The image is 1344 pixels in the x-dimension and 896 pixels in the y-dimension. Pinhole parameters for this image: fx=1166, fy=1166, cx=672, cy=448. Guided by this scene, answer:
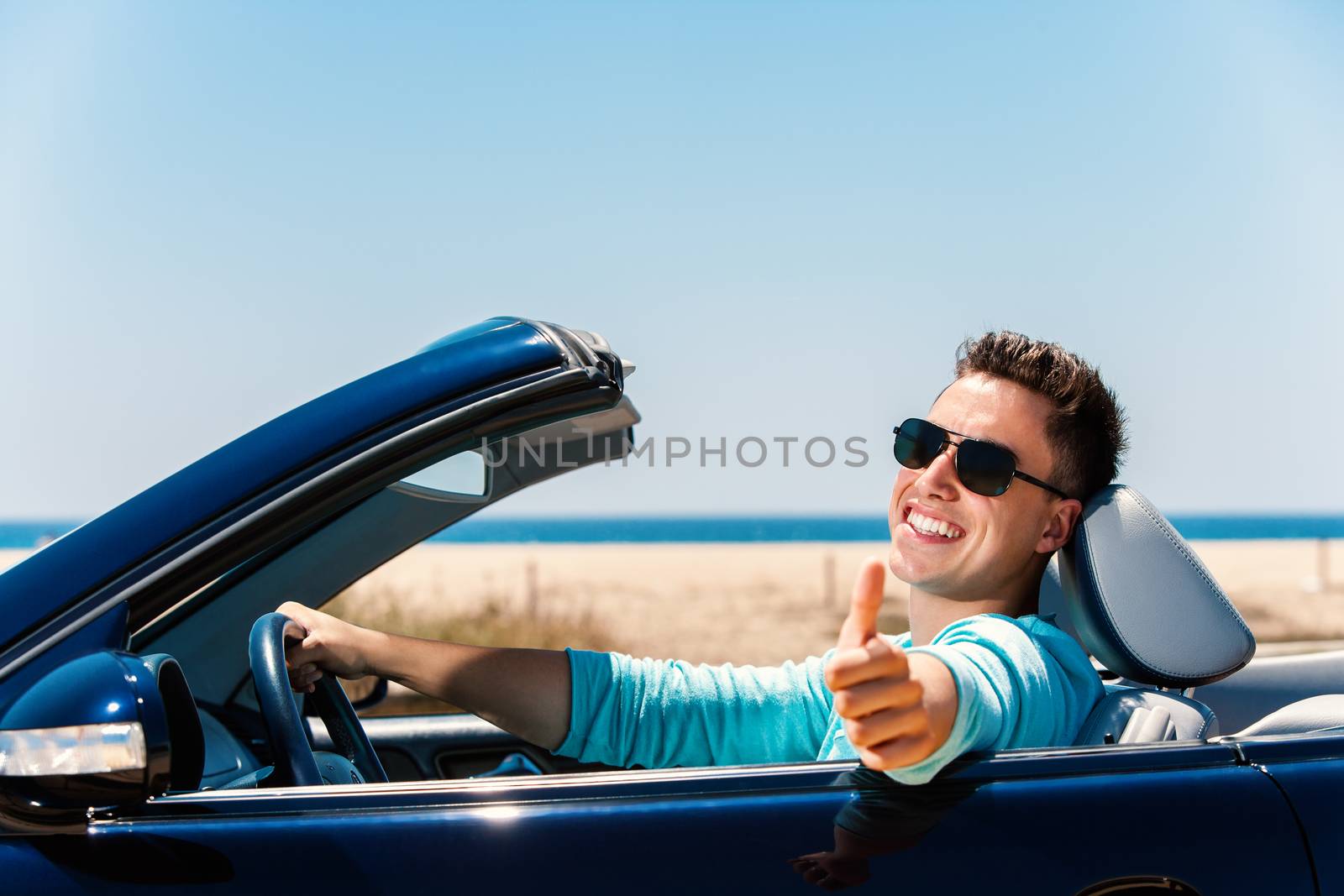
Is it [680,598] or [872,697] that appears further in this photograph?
[680,598]

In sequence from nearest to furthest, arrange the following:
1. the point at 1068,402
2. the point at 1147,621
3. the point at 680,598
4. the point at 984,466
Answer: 1. the point at 1147,621
2. the point at 984,466
3. the point at 1068,402
4. the point at 680,598

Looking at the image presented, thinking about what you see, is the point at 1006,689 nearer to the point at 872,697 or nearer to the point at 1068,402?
the point at 872,697

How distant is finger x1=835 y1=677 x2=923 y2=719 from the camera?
124 cm

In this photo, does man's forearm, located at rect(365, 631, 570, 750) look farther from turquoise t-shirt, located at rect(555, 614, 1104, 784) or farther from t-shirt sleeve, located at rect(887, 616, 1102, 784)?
t-shirt sleeve, located at rect(887, 616, 1102, 784)

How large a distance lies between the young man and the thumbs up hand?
1.54 ft

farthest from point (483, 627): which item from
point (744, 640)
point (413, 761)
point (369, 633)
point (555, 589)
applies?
point (555, 589)

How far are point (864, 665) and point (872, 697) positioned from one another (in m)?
0.05

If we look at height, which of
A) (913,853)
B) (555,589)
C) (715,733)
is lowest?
(555,589)

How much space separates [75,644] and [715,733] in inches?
46.6

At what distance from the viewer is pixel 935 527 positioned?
2014mm

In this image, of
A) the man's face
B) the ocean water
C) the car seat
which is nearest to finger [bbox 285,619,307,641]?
the man's face

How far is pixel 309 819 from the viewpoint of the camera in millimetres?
1387

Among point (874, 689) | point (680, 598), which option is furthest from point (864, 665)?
point (680, 598)

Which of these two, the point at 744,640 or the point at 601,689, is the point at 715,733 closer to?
the point at 601,689
